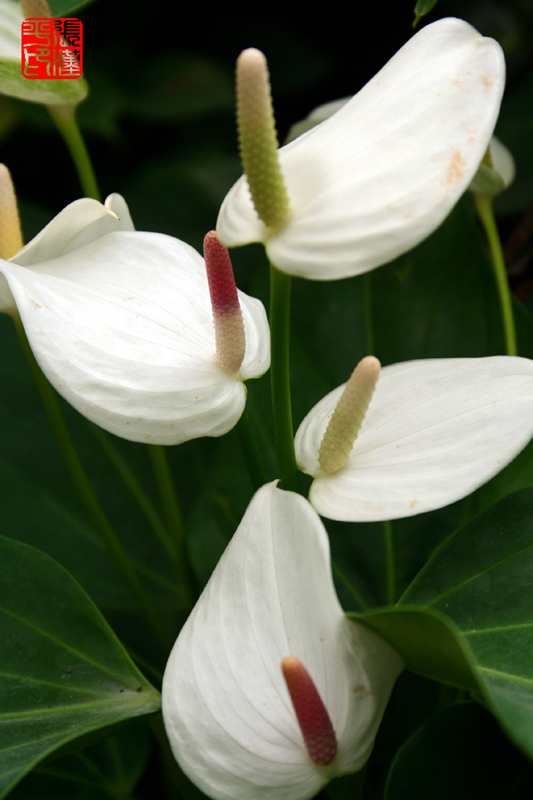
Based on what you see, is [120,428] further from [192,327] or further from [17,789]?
[17,789]

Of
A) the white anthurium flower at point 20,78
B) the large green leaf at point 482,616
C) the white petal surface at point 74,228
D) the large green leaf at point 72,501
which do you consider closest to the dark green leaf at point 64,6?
the white anthurium flower at point 20,78

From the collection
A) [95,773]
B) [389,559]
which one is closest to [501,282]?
[389,559]

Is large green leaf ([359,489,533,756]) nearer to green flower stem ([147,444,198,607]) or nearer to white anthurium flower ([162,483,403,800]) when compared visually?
white anthurium flower ([162,483,403,800])

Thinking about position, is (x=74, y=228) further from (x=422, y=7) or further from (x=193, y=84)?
(x=193, y=84)

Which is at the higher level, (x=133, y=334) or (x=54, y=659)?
(x=133, y=334)

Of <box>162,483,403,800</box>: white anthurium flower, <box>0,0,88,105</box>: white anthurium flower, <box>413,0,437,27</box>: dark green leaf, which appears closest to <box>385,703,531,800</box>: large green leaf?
<box>162,483,403,800</box>: white anthurium flower

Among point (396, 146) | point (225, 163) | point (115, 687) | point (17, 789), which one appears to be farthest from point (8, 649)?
point (225, 163)

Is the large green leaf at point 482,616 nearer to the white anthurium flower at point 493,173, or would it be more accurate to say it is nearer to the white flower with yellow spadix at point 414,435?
the white flower with yellow spadix at point 414,435
